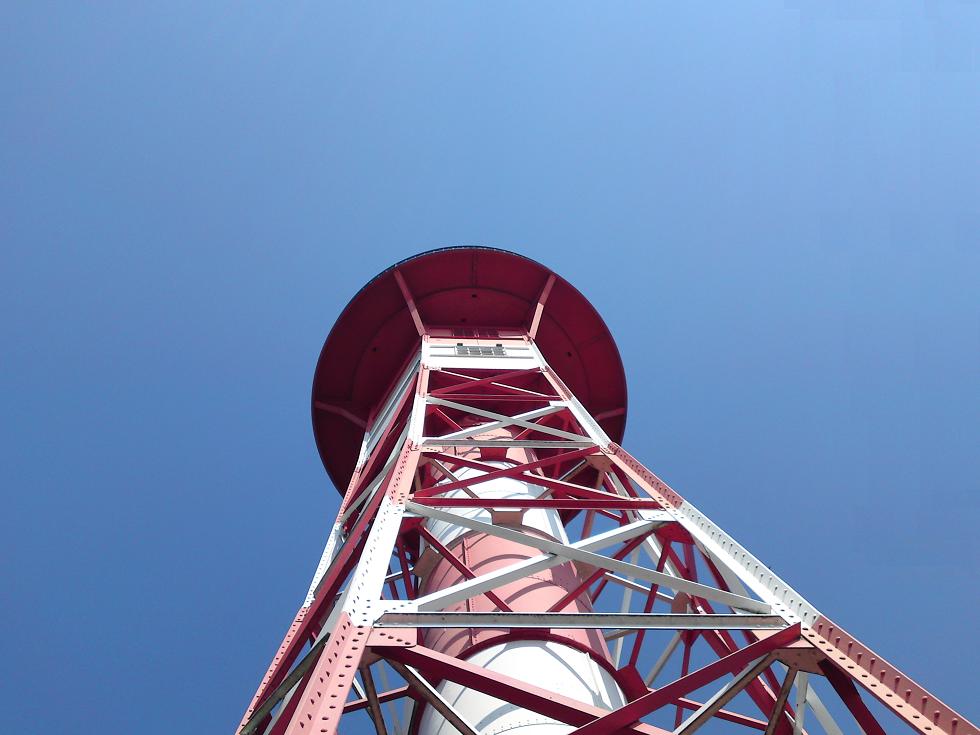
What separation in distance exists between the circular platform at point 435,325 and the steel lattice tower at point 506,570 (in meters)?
0.05

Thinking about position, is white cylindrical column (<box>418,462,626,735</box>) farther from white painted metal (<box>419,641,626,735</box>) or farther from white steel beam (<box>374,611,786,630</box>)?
white steel beam (<box>374,611,786,630</box>)

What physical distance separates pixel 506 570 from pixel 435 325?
10989mm

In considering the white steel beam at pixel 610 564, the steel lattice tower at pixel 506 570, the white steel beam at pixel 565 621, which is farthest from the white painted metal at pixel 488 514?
the white steel beam at pixel 565 621

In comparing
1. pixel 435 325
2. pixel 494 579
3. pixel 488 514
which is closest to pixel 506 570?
pixel 494 579

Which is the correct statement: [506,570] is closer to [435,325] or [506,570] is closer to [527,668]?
[527,668]

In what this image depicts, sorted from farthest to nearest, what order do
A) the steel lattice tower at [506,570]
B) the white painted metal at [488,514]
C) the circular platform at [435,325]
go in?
the circular platform at [435,325] < the white painted metal at [488,514] < the steel lattice tower at [506,570]

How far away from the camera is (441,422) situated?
47.7 ft

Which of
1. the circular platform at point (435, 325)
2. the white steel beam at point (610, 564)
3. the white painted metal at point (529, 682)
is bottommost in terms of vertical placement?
the white painted metal at point (529, 682)

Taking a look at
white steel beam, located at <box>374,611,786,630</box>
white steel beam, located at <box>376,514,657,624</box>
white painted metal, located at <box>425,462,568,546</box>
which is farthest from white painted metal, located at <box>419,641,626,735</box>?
white painted metal, located at <box>425,462,568,546</box>

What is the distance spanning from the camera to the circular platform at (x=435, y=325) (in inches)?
646

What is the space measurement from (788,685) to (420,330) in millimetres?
11133

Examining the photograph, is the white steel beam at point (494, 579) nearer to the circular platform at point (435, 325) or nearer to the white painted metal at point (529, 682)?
the white painted metal at point (529, 682)

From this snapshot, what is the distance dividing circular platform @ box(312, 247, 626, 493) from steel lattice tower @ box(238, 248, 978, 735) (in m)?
0.05

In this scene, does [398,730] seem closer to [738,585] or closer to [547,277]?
[738,585]
